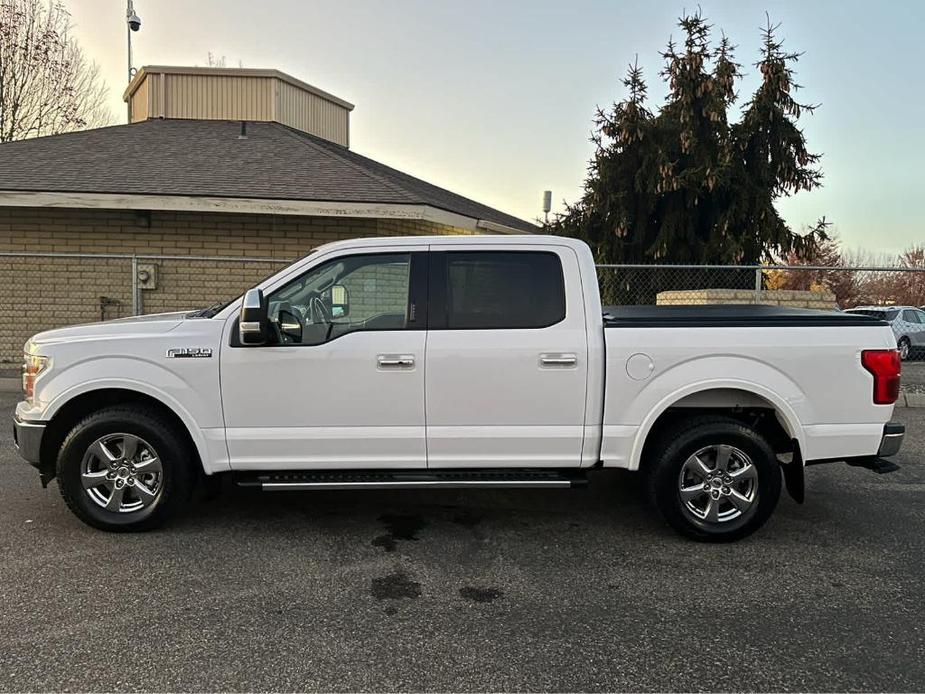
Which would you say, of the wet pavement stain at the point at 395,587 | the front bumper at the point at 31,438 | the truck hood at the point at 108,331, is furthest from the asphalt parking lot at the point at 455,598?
the truck hood at the point at 108,331

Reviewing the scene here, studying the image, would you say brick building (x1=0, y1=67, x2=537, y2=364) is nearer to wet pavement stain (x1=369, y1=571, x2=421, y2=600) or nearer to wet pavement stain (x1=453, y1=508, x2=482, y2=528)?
wet pavement stain (x1=453, y1=508, x2=482, y2=528)

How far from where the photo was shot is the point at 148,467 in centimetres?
444

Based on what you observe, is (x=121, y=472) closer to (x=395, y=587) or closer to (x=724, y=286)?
(x=395, y=587)

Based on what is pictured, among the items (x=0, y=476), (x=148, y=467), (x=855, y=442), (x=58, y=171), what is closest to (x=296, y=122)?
(x=58, y=171)

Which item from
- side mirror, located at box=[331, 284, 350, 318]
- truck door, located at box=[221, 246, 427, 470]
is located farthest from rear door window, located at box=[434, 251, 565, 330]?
side mirror, located at box=[331, 284, 350, 318]

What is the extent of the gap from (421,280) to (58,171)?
10.2m

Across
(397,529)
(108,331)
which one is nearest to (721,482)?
(397,529)

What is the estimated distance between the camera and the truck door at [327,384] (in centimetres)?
434

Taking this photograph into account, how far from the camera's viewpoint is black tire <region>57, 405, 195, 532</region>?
4.39 meters

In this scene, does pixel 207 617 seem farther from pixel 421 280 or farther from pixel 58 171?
pixel 58 171

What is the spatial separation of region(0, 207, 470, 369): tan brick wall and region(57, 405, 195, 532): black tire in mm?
7797

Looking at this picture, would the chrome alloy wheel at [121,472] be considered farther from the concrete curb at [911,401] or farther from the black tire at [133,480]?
the concrete curb at [911,401]

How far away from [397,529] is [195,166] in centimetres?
987

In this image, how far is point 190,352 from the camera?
436 cm
